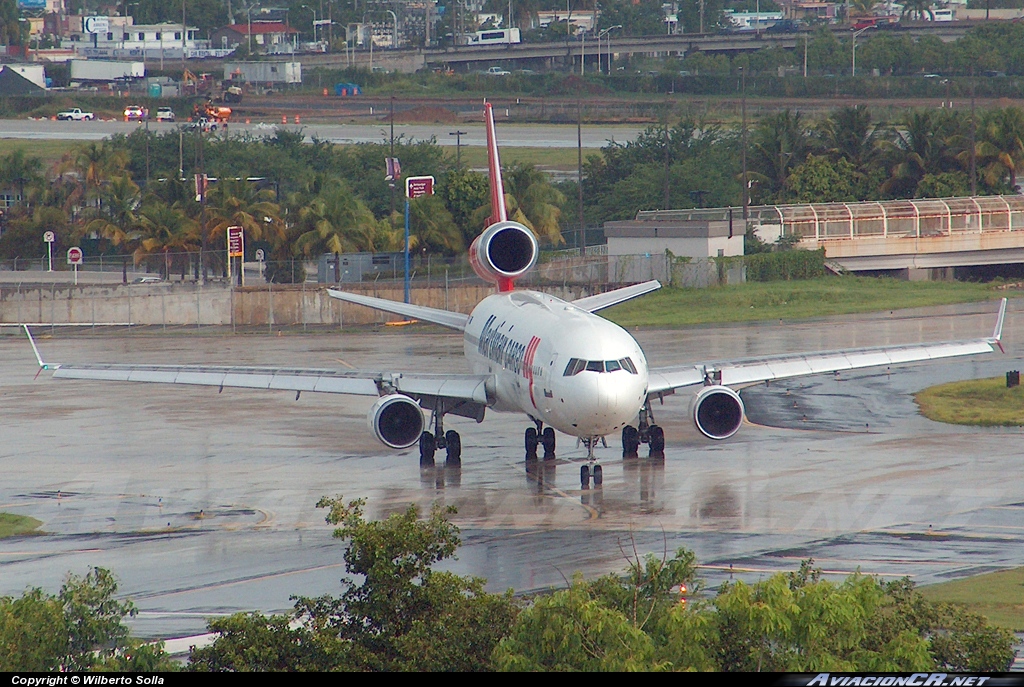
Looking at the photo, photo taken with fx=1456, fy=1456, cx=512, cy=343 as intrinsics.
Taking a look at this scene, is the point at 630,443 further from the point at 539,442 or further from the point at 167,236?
the point at 167,236

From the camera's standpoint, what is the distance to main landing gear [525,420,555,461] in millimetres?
39562

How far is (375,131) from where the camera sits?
154 meters

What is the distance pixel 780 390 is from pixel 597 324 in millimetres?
19222

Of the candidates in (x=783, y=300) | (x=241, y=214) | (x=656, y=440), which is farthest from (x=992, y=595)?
(x=241, y=214)

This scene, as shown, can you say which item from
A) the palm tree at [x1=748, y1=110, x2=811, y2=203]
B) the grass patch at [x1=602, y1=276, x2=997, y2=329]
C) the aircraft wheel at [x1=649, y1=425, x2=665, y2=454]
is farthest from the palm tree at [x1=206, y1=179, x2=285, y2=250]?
the aircraft wheel at [x1=649, y1=425, x2=665, y2=454]

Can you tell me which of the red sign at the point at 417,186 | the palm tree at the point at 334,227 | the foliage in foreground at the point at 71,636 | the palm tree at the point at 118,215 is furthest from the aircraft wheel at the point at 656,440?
the palm tree at the point at 118,215

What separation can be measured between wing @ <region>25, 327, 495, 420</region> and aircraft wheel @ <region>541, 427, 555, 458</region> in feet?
6.04

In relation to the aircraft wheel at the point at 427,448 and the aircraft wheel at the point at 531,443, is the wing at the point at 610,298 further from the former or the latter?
the aircraft wheel at the point at 427,448

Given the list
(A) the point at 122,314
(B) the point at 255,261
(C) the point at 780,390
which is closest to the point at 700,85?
(B) the point at 255,261

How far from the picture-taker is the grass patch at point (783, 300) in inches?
2859

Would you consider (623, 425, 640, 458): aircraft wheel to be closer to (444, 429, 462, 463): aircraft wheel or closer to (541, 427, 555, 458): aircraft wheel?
(541, 427, 555, 458): aircraft wheel

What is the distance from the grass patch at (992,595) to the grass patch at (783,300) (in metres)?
44.2

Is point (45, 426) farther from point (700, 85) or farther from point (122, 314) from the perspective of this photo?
point (700, 85)

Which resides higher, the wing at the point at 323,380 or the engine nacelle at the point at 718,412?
the wing at the point at 323,380
